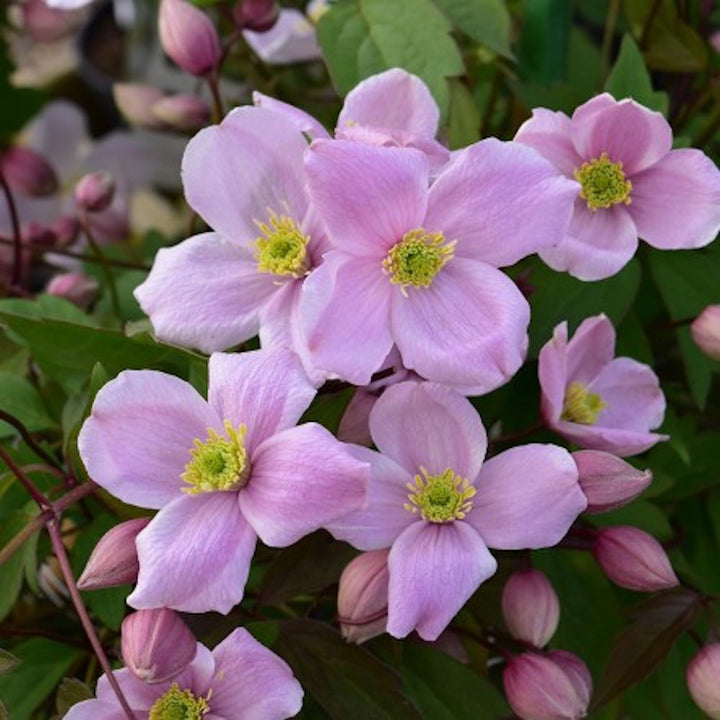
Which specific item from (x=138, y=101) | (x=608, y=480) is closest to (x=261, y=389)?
(x=608, y=480)

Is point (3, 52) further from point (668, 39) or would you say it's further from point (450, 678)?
point (450, 678)

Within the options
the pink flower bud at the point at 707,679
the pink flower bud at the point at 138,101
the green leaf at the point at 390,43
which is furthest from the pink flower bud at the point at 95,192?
the pink flower bud at the point at 707,679

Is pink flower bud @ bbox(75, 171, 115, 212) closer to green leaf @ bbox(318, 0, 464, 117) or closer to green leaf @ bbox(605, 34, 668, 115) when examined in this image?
green leaf @ bbox(318, 0, 464, 117)

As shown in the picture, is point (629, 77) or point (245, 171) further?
point (629, 77)

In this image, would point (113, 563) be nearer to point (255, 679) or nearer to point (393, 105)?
point (255, 679)

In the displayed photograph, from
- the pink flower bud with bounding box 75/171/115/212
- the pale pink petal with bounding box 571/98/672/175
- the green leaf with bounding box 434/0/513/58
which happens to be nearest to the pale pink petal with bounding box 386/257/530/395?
the pale pink petal with bounding box 571/98/672/175

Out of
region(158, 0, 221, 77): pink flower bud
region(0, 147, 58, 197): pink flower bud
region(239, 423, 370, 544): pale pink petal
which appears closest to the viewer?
region(239, 423, 370, 544): pale pink petal

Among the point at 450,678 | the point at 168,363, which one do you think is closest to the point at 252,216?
the point at 168,363
